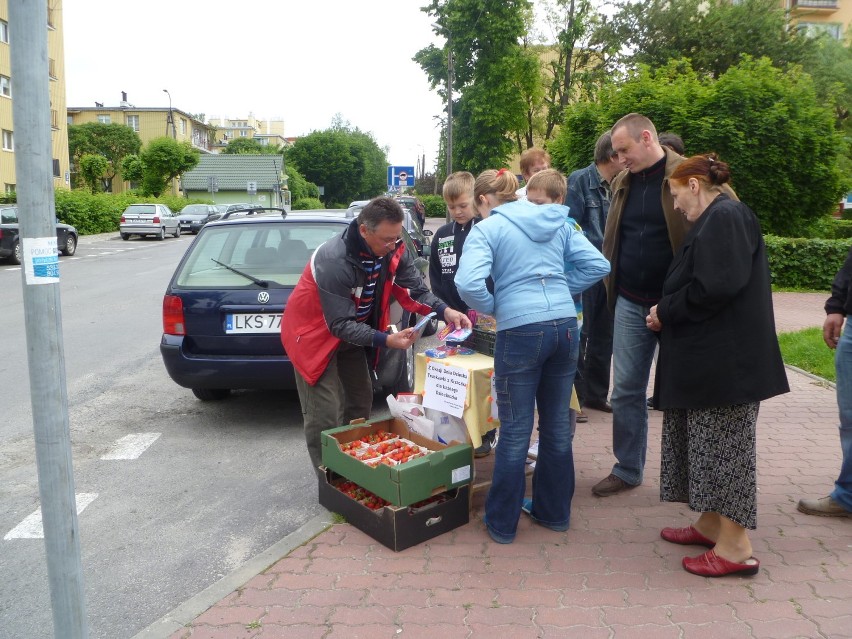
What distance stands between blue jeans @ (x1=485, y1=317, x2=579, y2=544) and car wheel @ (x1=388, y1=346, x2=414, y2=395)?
2141 mm

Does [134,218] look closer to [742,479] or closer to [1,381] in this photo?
[1,381]

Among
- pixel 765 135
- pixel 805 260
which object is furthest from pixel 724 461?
pixel 765 135

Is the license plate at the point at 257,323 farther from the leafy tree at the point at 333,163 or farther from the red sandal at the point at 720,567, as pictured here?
the leafy tree at the point at 333,163

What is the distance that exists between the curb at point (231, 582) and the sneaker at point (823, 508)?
2.57 meters

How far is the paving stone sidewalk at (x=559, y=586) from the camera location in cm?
292

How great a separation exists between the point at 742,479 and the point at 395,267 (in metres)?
2.11

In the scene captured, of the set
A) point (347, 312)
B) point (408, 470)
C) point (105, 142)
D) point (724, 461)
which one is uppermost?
point (105, 142)

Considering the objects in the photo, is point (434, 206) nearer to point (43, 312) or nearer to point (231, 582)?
point (231, 582)

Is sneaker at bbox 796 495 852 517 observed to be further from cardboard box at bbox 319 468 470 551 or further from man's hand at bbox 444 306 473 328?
man's hand at bbox 444 306 473 328

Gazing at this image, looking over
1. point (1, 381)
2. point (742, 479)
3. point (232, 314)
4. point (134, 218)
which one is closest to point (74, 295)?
point (1, 381)

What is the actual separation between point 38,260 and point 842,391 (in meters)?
3.82

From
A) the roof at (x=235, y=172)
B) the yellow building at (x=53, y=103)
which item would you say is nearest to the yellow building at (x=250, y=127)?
the roof at (x=235, y=172)

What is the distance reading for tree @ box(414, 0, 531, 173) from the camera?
35469 millimetres

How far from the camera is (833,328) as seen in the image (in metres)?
3.95
